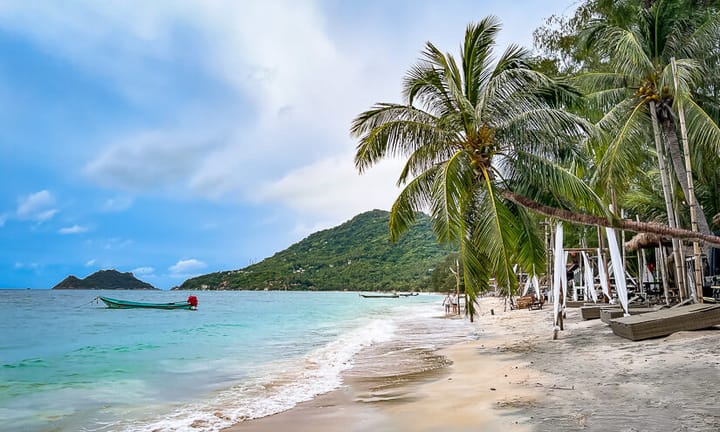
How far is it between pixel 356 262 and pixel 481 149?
94701 mm

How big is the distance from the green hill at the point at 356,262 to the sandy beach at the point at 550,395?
221 ft

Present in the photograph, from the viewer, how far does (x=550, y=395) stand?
609 cm

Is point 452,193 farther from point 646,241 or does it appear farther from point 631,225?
point 646,241

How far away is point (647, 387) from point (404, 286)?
91.4 meters

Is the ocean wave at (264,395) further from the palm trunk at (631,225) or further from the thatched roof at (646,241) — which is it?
the thatched roof at (646,241)

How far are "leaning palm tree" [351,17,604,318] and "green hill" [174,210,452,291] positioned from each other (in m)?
65.6

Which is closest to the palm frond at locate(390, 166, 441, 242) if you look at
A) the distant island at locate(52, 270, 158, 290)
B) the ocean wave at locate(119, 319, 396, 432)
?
the ocean wave at locate(119, 319, 396, 432)

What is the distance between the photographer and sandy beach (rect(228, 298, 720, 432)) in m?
4.89

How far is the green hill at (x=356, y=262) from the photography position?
9638cm

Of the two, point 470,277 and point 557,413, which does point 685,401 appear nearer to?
point 557,413

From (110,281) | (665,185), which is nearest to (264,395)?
(665,185)

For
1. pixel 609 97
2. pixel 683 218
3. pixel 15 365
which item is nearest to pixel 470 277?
pixel 609 97

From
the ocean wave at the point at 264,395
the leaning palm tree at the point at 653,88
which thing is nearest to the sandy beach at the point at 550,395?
the ocean wave at the point at 264,395

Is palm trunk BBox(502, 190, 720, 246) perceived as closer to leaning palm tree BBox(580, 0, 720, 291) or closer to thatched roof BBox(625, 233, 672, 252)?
leaning palm tree BBox(580, 0, 720, 291)
